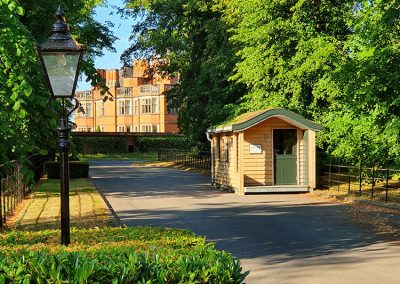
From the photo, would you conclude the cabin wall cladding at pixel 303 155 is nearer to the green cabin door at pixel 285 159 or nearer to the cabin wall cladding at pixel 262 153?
the green cabin door at pixel 285 159

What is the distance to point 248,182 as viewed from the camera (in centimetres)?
2339

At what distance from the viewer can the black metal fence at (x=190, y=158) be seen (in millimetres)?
39031

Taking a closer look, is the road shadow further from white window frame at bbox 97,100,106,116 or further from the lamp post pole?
white window frame at bbox 97,100,106,116

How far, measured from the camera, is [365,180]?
22031 millimetres

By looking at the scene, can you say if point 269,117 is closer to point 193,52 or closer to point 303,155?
point 303,155

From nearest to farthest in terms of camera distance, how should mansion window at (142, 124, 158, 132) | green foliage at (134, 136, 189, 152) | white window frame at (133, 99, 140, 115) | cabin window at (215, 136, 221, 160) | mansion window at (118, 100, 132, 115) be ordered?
cabin window at (215, 136, 221, 160), green foliage at (134, 136, 189, 152), mansion window at (142, 124, 158, 132), white window frame at (133, 99, 140, 115), mansion window at (118, 100, 132, 115)

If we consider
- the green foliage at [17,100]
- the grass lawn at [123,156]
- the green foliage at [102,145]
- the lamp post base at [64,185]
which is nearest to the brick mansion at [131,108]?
the green foliage at [102,145]

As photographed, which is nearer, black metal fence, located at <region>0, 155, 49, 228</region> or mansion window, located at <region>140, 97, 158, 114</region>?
black metal fence, located at <region>0, 155, 49, 228</region>

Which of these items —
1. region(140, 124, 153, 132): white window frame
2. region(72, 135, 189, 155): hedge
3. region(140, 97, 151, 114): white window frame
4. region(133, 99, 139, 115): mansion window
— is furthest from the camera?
region(133, 99, 139, 115): mansion window

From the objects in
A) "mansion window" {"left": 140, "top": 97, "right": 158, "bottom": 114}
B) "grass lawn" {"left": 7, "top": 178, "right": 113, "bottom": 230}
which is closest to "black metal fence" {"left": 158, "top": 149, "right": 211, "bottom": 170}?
"grass lawn" {"left": 7, "top": 178, "right": 113, "bottom": 230}

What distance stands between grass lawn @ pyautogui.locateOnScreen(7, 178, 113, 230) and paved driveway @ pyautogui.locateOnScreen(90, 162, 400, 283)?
2.43 feet

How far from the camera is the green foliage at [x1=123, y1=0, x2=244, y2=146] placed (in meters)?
32.0

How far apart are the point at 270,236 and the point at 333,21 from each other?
15673 mm

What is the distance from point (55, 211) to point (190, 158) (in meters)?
28.3
